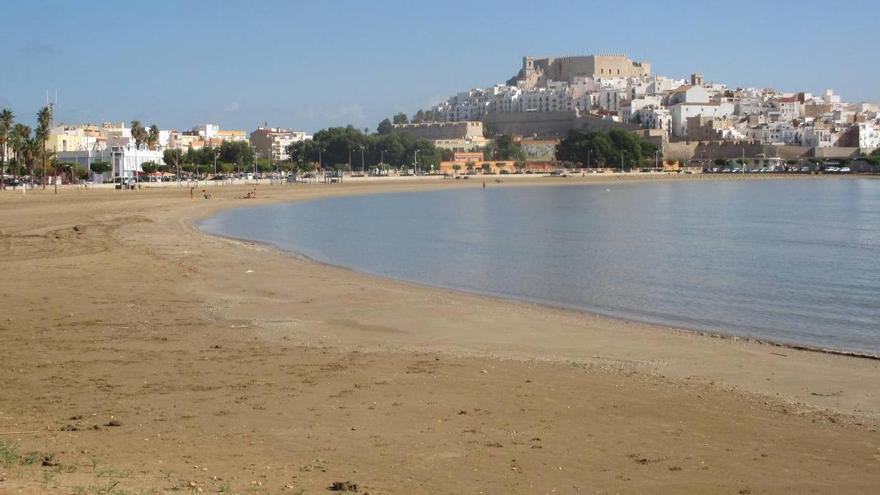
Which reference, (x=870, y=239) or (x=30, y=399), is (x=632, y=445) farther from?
(x=870, y=239)

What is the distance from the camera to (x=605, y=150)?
124438 mm

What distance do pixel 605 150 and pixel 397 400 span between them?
119113 millimetres

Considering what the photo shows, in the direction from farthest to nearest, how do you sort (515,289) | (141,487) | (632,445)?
1. (515,289)
2. (632,445)
3. (141,487)

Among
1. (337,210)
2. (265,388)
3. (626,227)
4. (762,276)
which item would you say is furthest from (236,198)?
(265,388)

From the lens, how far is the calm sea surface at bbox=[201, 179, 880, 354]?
51.5 feet

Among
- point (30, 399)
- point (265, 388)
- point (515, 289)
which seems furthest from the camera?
point (515, 289)

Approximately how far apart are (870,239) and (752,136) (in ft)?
418

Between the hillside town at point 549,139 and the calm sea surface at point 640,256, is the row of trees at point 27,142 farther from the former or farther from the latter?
the calm sea surface at point 640,256

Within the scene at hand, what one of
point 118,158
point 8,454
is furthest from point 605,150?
point 8,454

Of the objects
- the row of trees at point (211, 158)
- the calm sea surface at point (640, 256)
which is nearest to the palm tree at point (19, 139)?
the row of trees at point (211, 158)

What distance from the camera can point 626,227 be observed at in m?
38.8

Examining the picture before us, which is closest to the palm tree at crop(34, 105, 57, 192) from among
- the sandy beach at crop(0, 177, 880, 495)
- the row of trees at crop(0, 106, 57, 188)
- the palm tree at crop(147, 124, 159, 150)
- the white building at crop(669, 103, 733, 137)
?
the row of trees at crop(0, 106, 57, 188)

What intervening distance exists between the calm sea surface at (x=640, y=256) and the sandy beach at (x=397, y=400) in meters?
2.48

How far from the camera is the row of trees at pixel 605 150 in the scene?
12494cm
